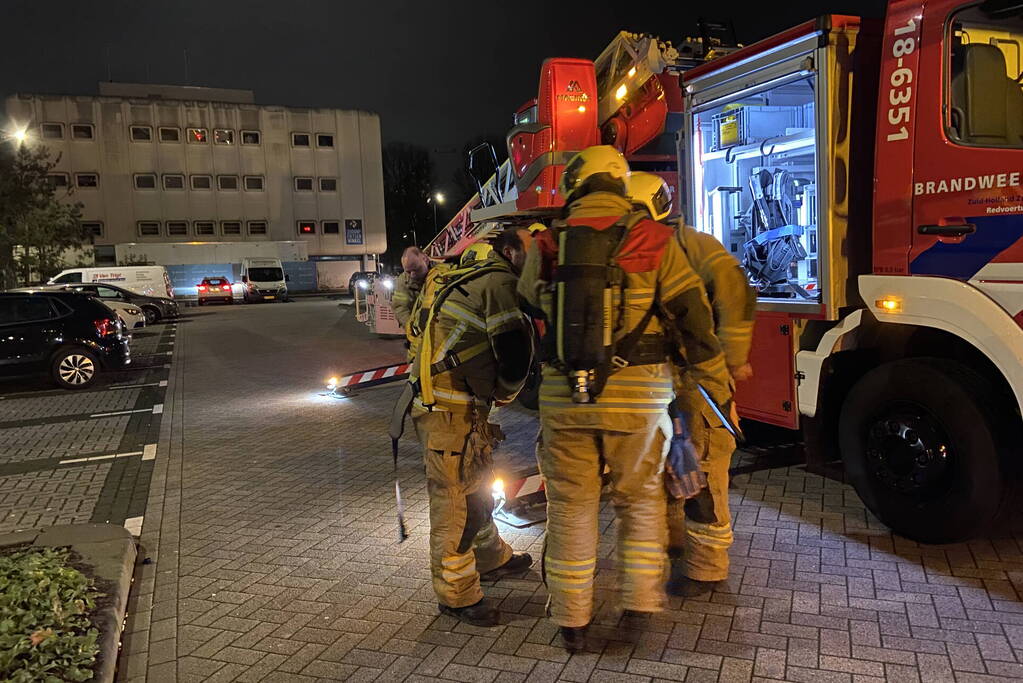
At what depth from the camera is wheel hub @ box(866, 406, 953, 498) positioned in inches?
157

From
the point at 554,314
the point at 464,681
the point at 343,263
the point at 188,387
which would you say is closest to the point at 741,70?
the point at 554,314

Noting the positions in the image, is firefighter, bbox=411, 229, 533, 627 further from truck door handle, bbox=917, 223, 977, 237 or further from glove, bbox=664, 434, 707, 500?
truck door handle, bbox=917, 223, 977, 237

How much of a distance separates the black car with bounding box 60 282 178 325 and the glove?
2082 centimetres

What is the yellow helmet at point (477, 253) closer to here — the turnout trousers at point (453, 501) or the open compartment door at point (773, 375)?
the turnout trousers at point (453, 501)

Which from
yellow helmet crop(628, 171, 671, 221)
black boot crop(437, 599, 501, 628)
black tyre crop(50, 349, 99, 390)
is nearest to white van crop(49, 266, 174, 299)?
black tyre crop(50, 349, 99, 390)

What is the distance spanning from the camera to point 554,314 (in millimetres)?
3037

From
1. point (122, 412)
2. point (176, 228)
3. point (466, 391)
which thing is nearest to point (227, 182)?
point (176, 228)

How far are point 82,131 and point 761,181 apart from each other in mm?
48829

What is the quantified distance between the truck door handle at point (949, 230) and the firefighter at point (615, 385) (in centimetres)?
151

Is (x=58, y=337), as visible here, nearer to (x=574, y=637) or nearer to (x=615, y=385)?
(x=574, y=637)

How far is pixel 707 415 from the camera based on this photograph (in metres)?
3.70

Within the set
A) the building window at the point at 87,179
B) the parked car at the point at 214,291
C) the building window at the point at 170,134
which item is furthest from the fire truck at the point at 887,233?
the building window at the point at 170,134

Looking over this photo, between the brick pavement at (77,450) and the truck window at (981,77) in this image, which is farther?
the brick pavement at (77,450)

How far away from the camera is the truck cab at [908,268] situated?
3.70 metres
